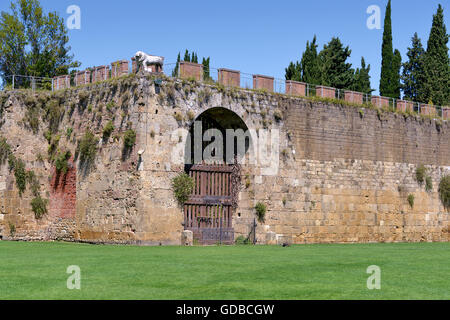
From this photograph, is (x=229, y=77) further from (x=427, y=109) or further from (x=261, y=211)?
(x=427, y=109)

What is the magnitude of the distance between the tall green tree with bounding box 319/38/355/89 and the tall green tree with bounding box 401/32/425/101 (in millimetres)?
4352

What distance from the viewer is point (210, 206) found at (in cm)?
2916

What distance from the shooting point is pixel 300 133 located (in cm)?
3123

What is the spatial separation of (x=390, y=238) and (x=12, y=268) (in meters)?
22.0

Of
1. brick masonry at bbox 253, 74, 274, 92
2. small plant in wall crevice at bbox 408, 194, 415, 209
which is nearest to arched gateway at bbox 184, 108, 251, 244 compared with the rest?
brick masonry at bbox 253, 74, 274, 92

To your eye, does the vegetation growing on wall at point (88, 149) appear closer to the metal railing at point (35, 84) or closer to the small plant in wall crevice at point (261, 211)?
the metal railing at point (35, 84)

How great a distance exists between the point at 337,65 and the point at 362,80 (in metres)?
3.03

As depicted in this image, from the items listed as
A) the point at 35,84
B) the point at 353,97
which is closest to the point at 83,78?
the point at 35,84

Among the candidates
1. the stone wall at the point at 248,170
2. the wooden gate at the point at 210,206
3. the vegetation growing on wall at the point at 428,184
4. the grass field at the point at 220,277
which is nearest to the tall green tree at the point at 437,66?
the stone wall at the point at 248,170

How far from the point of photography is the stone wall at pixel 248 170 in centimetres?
2714

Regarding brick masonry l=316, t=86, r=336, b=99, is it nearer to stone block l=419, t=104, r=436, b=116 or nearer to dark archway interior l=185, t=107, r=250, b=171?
dark archway interior l=185, t=107, r=250, b=171

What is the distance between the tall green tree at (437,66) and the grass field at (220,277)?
32.7 metres

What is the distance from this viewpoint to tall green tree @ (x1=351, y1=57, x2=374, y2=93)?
174ft
